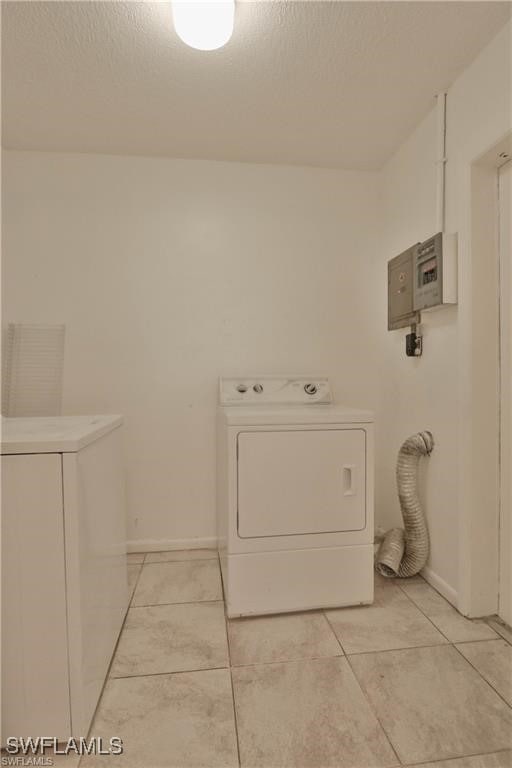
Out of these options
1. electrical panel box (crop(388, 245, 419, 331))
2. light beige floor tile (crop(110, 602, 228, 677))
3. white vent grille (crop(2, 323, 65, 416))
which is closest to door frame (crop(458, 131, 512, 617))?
electrical panel box (crop(388, 245, 419, 331))

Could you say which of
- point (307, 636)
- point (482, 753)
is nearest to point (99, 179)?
point (307, 636)

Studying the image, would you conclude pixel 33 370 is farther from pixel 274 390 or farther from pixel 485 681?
pixel 485 681

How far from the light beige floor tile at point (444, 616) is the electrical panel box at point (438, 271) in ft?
4.38

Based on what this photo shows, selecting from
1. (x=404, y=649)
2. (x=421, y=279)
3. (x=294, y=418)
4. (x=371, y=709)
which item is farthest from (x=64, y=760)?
(x=421, y=279)

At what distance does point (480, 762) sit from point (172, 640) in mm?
1026

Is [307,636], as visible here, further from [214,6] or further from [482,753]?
[214,6]

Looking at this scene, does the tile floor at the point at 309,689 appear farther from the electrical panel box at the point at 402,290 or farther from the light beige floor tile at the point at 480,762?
the electrical panel box at the point at 402,290

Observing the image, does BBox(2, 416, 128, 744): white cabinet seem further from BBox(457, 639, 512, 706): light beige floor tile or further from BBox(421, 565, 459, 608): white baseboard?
BBox(421, 565, 459, 608): white baseboard

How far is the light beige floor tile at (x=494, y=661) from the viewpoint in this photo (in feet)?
4.05

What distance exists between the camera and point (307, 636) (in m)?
1.48

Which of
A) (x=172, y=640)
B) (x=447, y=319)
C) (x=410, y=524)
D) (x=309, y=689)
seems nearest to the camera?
(x=309, y=689)

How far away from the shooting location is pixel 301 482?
1.61 meters

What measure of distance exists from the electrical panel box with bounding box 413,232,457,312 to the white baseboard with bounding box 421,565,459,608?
1273 mm

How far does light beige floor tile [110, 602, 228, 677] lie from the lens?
1330 millimetres
